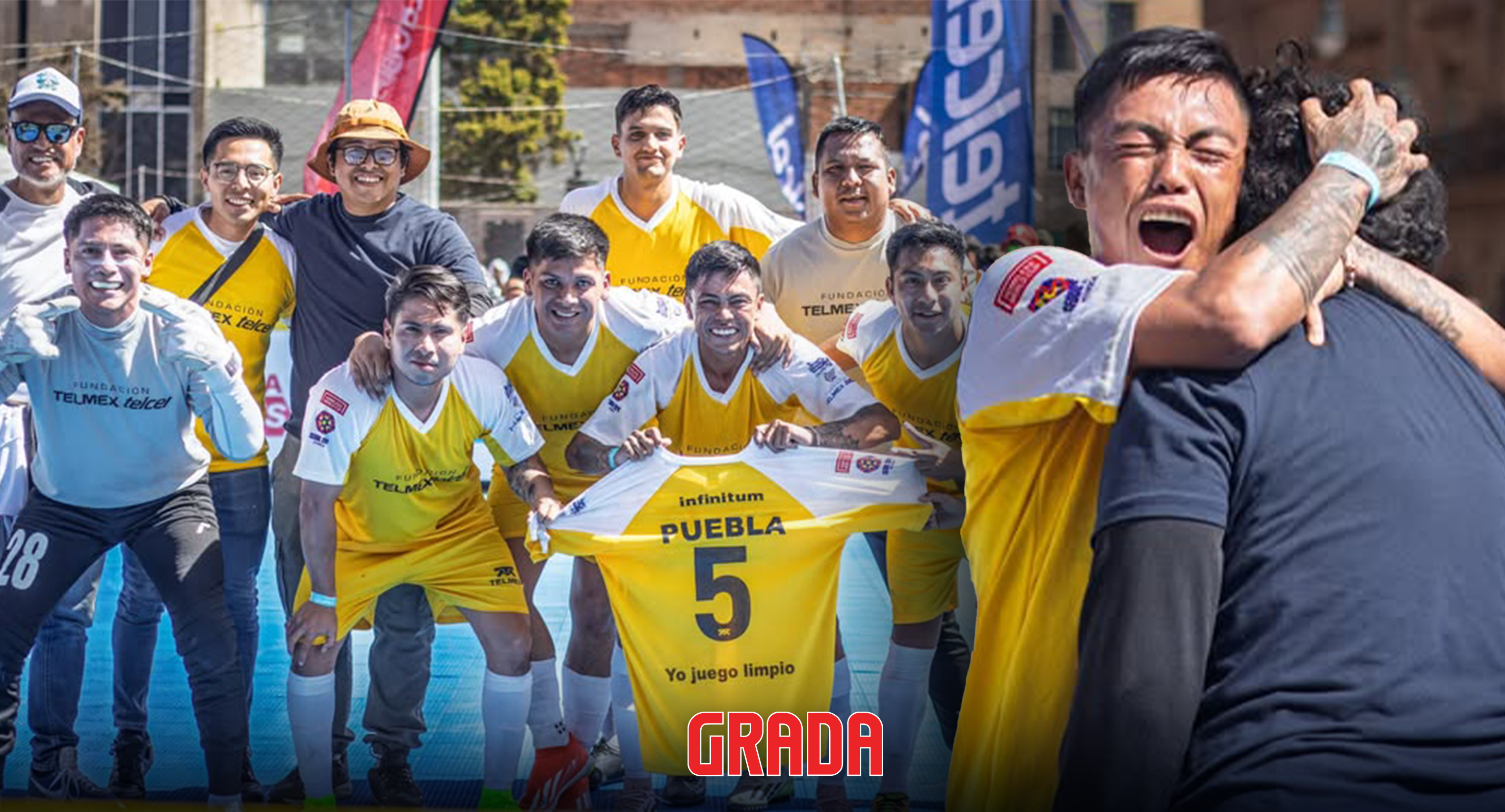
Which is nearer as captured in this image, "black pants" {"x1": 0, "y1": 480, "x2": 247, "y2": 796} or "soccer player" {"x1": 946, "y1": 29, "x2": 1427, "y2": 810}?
"soccer player" {"x1": 946, "y1": 29, "x2": 1427, "y2": 810}

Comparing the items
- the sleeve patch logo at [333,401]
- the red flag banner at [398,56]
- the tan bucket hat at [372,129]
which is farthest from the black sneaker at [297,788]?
the red flag banner at [398,56]

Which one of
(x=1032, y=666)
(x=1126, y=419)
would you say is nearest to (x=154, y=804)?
(x=1032, y=666)

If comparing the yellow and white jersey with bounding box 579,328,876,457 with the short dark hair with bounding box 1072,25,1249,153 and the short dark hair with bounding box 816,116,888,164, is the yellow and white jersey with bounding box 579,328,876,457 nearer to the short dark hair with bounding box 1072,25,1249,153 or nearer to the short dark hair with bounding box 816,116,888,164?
the short dark hair with bounding box 816,116,888,164

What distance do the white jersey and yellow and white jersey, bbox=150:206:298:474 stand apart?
478 millimetres

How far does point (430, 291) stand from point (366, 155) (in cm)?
66

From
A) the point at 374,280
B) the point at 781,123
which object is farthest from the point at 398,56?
the point at 781,123

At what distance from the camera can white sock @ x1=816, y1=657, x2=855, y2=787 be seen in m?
3.70

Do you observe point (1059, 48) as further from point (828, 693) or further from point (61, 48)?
point (61, 48)

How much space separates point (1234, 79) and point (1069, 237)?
2547 millimetres

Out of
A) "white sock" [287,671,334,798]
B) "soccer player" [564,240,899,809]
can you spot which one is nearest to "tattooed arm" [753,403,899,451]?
"soccer player" [564,240,899,809]

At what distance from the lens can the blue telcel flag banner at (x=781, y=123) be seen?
13477mm

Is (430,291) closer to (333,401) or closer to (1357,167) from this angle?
(333,401)

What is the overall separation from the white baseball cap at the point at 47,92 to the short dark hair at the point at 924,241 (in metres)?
2.44

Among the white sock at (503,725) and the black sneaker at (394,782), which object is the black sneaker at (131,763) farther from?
the white sock at (503,725)
